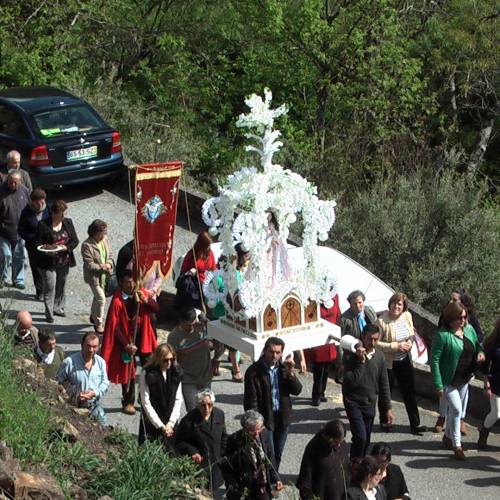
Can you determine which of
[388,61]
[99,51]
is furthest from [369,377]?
[99,51]

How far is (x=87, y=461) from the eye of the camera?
9109 mm

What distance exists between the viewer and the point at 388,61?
2411cm

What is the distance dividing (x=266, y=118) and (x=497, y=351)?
324 centimetres

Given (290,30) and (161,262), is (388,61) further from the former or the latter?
(161,262)

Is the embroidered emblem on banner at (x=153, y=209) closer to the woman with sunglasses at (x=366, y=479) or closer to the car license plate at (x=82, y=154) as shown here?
the woman with sunglasses at (x=366, y=479)

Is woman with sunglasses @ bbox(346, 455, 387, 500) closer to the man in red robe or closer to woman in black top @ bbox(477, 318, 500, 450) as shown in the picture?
woman in black top @ bbox(477, 318, 500, 450)

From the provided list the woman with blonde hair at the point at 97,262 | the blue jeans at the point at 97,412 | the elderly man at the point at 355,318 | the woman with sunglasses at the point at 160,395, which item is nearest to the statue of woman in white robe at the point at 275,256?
the elderly man at the point at 355,318

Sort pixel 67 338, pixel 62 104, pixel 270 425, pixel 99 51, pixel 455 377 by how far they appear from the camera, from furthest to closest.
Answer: pixel 99 51, pixel 62 104, pixel 67 338, pixel 455 377, pixel 270 425

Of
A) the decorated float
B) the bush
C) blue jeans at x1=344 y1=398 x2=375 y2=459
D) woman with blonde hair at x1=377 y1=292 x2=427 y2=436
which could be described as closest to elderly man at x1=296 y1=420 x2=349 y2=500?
blue jeans at x1=344 y1=398 x2=375 y2=459

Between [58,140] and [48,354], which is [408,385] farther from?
[58,140]

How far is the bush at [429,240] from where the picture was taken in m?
17.7

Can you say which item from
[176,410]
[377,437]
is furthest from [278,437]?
[377,437]

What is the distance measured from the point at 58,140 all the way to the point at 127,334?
22.4ft

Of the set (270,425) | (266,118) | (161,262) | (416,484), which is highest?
(266,118)
